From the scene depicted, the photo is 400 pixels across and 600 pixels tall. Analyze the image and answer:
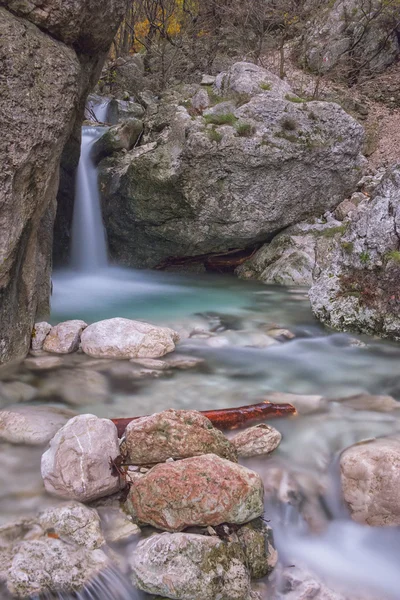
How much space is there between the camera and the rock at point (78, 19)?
12.3 feet

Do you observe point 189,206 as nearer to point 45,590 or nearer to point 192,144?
point 192,144

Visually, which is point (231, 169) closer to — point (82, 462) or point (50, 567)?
point (82, 462)

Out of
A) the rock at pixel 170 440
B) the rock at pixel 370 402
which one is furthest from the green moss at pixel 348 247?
the rock at pixel 170 440

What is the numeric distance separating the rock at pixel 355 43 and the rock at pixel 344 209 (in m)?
6.99

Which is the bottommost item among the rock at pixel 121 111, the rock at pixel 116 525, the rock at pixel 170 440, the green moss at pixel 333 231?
the rock at pixel 116 525

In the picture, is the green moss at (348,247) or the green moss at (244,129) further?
the green moss at (244,129)

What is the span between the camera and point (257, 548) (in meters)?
2.11

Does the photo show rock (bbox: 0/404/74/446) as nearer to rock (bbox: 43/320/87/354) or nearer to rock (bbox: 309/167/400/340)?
rock (bbox: 43/320/87/354)

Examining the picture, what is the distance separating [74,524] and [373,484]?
5.16ft

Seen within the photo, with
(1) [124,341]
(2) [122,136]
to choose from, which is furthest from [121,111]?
(1) [124,341]

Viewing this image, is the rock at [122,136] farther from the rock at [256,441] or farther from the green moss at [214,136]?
the rock at [256,441]

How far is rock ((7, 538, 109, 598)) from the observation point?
74.1 inches

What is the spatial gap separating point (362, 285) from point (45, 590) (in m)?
4.47

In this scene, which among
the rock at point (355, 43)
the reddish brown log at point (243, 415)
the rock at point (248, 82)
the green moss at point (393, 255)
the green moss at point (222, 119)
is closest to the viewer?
the reddish brown log at point (243, 415)
